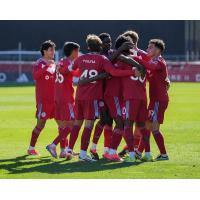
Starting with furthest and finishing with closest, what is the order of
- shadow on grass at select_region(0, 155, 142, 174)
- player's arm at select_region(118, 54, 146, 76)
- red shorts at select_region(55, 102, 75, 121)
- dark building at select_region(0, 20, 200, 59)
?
dark building at select_region(0, 20, 200, 59), red shorts at select_region(55, 102, 75, 121), player's arm at select_region(118, 54, 146, 76), shadow on grass at select_region(0, 155, 142, 174)

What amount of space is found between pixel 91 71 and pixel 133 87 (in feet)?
2.23

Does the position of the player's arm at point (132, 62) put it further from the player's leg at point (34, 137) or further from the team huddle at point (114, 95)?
the player's leg at point (34, 137)

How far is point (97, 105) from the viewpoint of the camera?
1104 centimetres

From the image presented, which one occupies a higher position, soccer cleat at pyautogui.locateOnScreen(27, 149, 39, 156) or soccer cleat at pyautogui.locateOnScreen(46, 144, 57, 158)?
soccer cleat at pyautogui.locateOnScreen(46, 144, 57, 158)

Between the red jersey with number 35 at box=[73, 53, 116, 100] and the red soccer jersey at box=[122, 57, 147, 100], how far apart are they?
1.24 ft

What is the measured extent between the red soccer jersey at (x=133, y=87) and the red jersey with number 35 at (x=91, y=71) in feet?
1.24

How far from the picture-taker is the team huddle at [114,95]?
10875 millimetres

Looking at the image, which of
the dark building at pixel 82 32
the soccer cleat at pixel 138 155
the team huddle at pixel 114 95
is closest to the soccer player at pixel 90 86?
the team huddle at pixel 114 95

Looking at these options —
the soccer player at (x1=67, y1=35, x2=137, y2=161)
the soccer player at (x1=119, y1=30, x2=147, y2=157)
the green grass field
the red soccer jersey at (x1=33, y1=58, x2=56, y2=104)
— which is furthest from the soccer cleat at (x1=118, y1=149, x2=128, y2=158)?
the red soccer jersey at (x1=33, y1=58, x2=56, y2=104)

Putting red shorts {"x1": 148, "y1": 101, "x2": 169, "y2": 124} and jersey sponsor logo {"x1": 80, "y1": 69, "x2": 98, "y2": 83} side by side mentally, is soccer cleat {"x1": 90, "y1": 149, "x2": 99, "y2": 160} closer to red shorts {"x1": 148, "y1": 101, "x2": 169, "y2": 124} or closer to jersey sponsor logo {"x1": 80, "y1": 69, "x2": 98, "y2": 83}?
red shorts {"x1": 148, "y1": 101, "x2": 169, "y2": 124}

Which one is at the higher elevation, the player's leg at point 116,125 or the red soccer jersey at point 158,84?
the red soccer jersey at point 158,84

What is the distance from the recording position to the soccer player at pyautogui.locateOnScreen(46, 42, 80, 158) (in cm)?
1161

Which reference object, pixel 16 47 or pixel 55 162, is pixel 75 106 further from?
pixel 16 47

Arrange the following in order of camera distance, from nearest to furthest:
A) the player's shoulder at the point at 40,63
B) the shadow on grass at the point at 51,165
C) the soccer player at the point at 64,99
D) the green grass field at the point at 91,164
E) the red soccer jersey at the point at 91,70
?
1. the green grass field at the point at 91,164
2. the shadow on grass at the point at 51,165
3. the red soccer jersey at the point at 91,70
4. the soccer player at the point at 64,99
5. the player's shoulder at the point at 40,63
